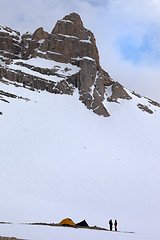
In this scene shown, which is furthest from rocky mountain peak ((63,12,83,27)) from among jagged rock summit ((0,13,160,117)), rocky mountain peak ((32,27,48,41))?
rocky mountain peak ((32,27,48,41))

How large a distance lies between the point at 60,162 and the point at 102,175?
6.36 m

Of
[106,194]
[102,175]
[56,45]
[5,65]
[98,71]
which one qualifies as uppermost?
[56,45]

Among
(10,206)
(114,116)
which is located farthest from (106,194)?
(114,116)

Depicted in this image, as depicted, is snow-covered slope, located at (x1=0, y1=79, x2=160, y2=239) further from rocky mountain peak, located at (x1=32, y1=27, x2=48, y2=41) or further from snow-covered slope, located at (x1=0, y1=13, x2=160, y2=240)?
rocky mountain peak, located at (x1=32, y1=27, x2=48, y2=41)

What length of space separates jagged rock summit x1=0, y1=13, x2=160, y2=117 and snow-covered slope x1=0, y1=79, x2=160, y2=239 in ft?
8.63

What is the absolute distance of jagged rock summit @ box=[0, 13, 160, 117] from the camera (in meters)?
62.5

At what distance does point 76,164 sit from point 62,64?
1471 inches

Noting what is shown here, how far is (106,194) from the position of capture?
35.3 m

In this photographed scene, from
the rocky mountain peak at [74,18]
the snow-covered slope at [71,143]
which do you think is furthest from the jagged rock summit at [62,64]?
the snow-covered slope at [71,143]

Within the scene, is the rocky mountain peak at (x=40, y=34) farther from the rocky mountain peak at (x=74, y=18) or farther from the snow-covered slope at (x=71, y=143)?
the rocky mountain peak at (x=74, y=18)

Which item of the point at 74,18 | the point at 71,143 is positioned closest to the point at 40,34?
the point at 74,18

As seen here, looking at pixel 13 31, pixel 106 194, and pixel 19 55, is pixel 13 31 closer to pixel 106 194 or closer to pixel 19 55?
pixel 19 55

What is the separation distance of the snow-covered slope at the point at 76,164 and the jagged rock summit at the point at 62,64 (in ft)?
8.63

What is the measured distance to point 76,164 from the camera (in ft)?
135
